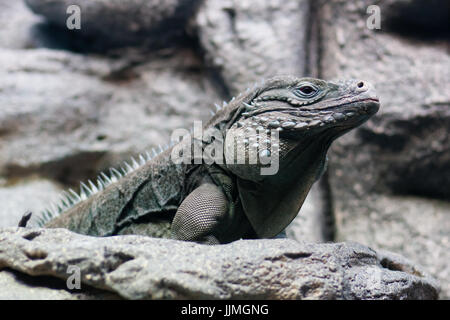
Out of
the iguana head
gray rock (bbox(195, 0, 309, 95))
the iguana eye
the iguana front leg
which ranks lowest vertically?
the iguana front leg

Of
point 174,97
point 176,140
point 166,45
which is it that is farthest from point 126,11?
point 176,140

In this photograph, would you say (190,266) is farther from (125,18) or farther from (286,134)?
(125,18)

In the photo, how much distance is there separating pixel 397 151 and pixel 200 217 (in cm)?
389

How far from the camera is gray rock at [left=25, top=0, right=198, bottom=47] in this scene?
6797 millimetres

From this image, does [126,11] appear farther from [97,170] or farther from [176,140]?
[176,140]

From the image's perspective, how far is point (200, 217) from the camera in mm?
3131

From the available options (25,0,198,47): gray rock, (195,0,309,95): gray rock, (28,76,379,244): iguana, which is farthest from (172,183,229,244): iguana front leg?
(25,0,198,47): gray rock

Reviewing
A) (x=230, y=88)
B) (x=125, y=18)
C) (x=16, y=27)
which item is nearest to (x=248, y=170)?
(x=230, y=88)

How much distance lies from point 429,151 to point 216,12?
3.59 metres

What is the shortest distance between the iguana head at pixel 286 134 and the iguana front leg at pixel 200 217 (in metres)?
0.23

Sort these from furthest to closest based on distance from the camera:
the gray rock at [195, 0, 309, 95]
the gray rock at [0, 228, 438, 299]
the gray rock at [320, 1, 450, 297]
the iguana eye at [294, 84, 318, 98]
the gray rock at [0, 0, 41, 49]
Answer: the gray rock at [0, 0, 41, 49]
the gray rock at [195, 0, 309, 95]
the gray rock at [320, 1, 450, 297]
the iguana eye at [294, 84, 318, 98]
the gray rock at [0, 228, 438, 299]

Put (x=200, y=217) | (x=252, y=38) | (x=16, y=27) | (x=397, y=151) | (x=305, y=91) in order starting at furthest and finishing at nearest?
1. (x=16, y=27)
2. (x=252, y=38)
3. (x=397, y=151)
4. (x=305, y=91)
5. (x=200, y=217)

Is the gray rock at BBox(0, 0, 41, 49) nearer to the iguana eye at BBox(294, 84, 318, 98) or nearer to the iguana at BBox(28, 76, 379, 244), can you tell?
the iguana at BBox(28, 76, 379, 244)

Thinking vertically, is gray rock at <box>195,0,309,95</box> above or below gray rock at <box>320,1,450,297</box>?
above
